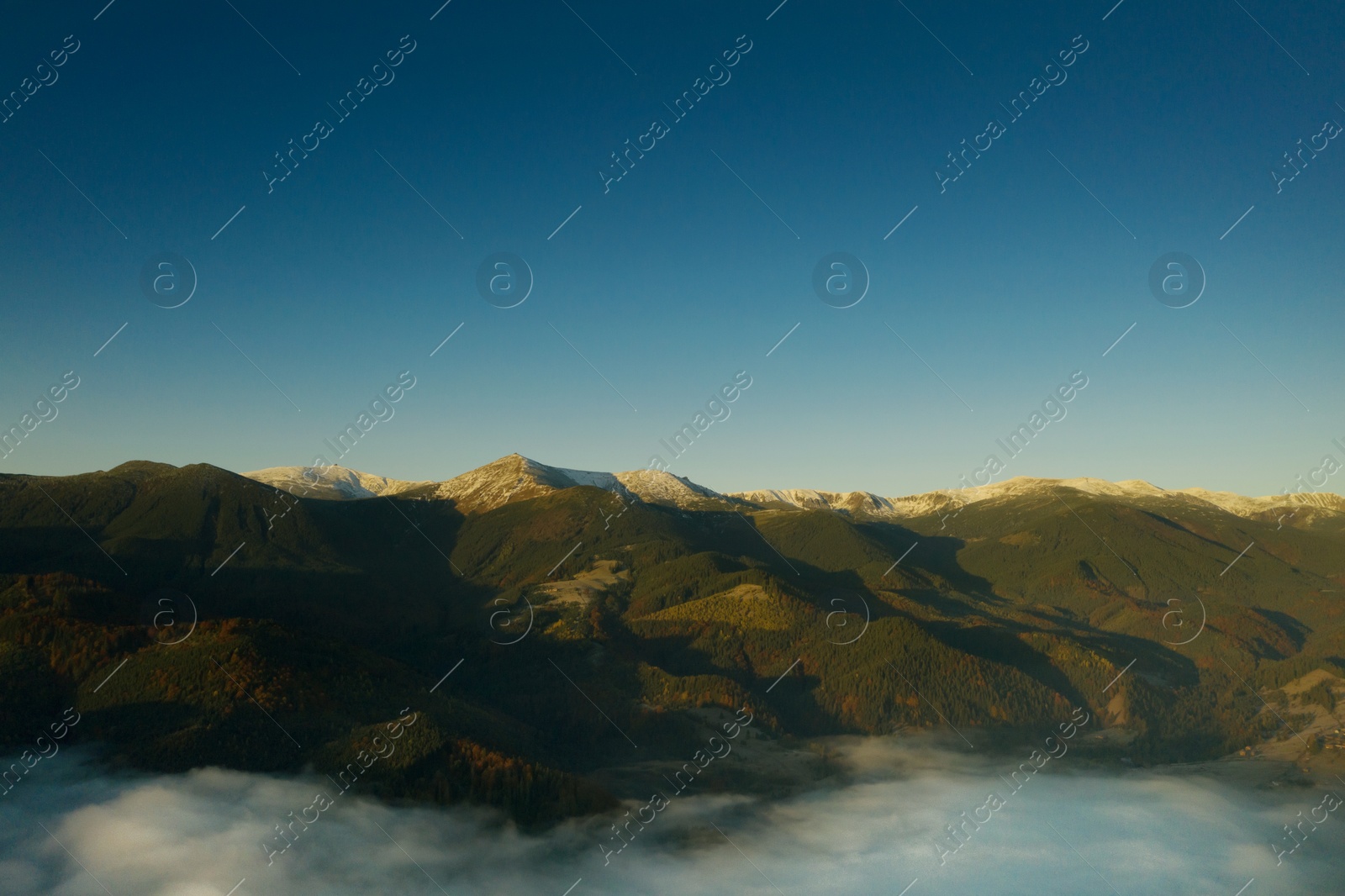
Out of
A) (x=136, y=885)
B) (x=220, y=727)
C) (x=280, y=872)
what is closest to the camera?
(x=136, y=885)

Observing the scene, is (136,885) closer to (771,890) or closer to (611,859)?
(611,859)

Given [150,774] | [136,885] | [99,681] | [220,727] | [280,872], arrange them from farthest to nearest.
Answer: [99,681] < [220,727] < [150,774] < [280,872] < [136,885]

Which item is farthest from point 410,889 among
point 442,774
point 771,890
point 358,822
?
point 771,890

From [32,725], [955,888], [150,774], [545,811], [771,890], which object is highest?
[32,725]

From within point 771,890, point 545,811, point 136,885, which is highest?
point 136,885

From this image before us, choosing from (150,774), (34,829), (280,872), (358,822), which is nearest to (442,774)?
(358,822)

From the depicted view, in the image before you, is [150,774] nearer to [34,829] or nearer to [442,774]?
[34,829]

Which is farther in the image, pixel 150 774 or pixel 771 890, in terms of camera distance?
pixel 771 890

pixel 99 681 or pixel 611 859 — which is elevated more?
pixel 99 681

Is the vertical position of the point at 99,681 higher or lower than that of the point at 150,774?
higher
